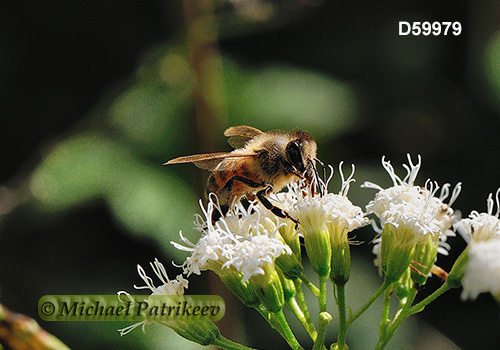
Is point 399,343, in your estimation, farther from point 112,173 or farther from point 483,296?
point 112,173

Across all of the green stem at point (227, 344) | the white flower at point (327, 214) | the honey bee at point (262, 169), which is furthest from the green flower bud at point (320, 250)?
the green stem at point (227, 344)

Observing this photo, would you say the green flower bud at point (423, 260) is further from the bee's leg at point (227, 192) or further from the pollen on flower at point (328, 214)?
the bee's leg at point (227, 192)

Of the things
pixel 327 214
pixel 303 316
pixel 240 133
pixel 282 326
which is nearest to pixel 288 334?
pixel 282 326

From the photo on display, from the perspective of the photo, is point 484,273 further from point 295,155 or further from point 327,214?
point 295,155

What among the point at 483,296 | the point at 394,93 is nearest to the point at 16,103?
the point at 394,93

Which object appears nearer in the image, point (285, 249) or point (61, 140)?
point (285, 249)

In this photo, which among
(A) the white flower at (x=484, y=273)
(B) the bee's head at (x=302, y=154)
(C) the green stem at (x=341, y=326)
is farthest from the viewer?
(B) the bee's head at (x=302, y=154)

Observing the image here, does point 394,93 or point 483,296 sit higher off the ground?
point 394,93
